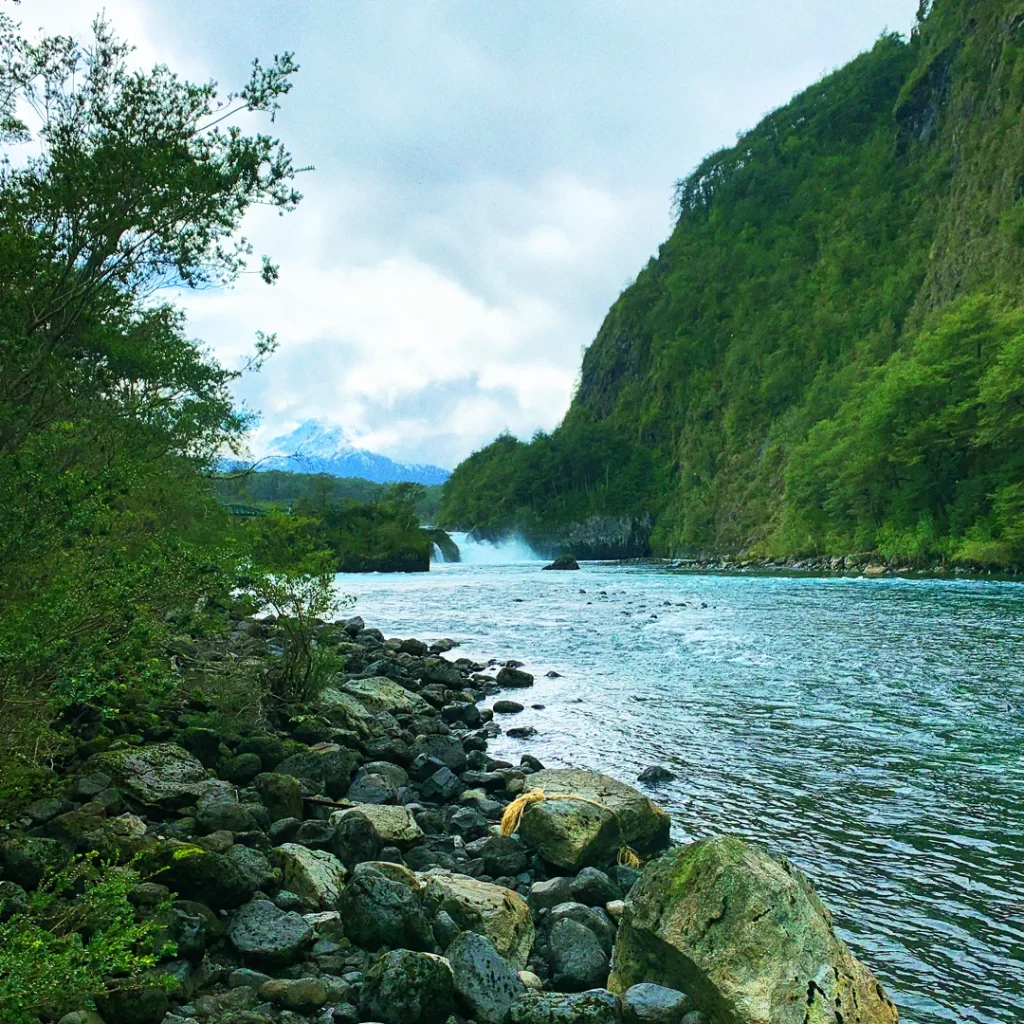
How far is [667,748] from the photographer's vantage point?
1382 cm

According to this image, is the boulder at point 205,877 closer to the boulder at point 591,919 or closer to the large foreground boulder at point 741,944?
the boulder at point 591,919

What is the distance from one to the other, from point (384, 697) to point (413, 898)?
10791mm

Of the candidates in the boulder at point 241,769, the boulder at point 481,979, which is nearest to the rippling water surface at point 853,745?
the boulder at point 481,979

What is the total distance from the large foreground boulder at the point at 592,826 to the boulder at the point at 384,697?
7.42 meters

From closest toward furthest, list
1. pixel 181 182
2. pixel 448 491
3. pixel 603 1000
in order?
pixel 603 1000 → pixel 181 182 → pixel 448 491

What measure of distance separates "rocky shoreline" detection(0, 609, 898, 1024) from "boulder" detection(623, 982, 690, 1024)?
0.01 meters

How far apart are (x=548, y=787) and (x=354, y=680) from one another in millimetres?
→ 9382

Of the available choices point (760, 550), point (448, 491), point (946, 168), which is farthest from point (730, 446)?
point (448, 491)

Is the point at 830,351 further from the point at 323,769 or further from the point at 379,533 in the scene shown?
the point at 323,769

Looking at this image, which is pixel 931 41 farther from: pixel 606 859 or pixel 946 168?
pixel 606 859

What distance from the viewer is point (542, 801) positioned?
9422mm

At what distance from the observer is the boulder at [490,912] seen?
6.71 metres

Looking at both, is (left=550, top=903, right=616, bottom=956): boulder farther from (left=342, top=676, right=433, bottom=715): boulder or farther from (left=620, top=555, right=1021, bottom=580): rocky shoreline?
(left=620, top=555, right=1021, bottom=580): rocky shoreline

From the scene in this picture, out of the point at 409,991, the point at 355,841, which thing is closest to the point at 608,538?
the point at 355,841
